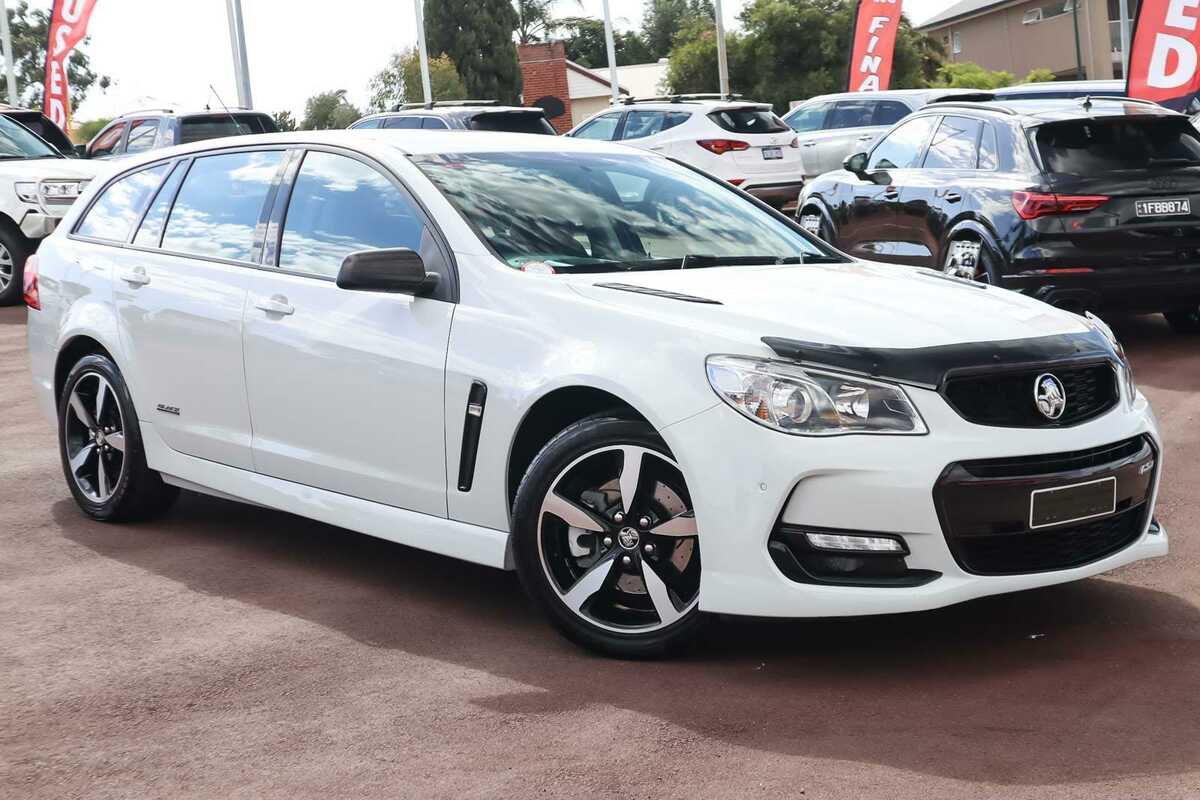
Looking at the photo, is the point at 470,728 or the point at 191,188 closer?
the point at 470,728

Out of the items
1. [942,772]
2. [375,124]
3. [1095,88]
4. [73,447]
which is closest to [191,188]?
[73,447]

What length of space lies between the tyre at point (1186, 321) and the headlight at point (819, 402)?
7.79 m

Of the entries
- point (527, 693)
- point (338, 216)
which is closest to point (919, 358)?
point (527, 693)

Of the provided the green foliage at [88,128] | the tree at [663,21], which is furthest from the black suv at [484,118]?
the tree at [663,21]

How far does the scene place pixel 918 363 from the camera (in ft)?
14.2

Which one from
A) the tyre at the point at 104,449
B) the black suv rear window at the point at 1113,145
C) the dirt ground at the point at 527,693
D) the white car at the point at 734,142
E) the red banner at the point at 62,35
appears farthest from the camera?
the red banner at the point at 62,35

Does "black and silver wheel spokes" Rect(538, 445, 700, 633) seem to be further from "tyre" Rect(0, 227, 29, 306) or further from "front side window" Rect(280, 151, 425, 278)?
"tyre" Rect(0, 227, 29, 306)

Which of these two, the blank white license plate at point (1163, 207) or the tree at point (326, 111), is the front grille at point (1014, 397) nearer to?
the blank white license plate at point (1163, 207)

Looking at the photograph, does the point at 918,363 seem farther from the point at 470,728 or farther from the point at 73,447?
the point at 73,447

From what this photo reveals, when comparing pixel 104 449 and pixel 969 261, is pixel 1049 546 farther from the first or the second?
pixel 969 261

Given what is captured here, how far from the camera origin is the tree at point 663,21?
347ft

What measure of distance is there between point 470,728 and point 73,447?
134 inches

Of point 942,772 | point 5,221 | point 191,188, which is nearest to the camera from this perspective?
point 942,772

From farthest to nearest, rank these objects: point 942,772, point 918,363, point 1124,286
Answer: point 1124,286 → point 918,363 → point 942,772
